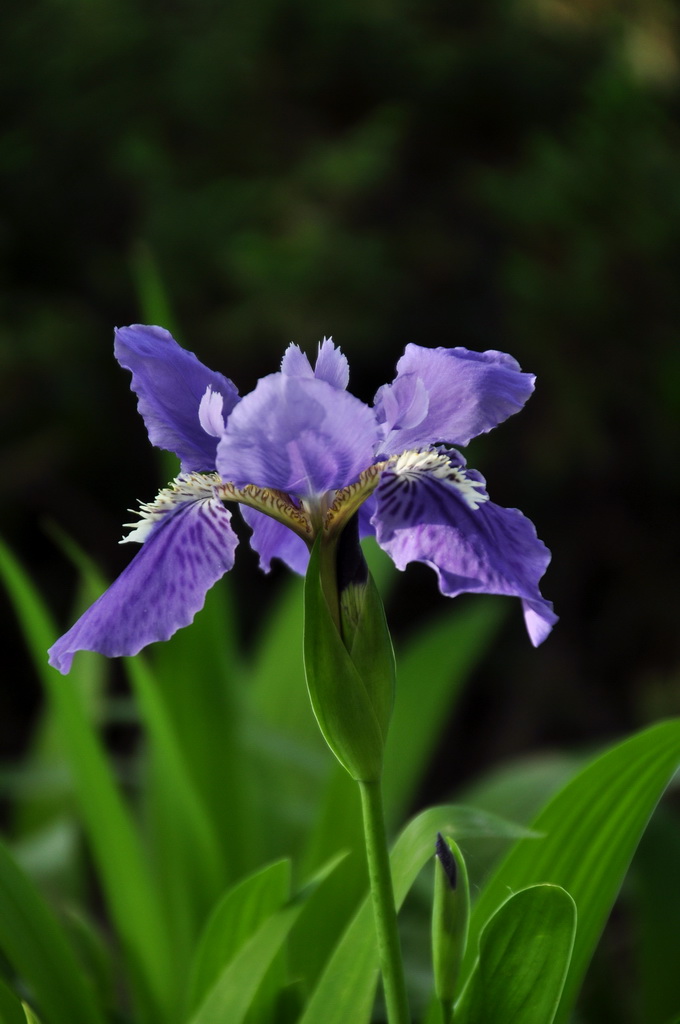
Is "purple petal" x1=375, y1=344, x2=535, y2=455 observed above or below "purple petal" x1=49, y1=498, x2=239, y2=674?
above

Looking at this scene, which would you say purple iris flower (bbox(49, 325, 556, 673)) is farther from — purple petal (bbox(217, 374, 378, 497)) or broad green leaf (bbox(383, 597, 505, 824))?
broad green leaf (bbox(383, 597, 505, 824))

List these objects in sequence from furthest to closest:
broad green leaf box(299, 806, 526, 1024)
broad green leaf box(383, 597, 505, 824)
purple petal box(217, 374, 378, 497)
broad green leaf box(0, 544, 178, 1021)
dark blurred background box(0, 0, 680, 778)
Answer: dark blurred background box(0, 0, 680, 778)
broad green leaf box(383, 597, 505, 824)
broad green leaf box(0, 544, 178, 1021)
broad green leaf box(299, 806, 526, 1024)
purple petal box(217, 374, 378, 497)

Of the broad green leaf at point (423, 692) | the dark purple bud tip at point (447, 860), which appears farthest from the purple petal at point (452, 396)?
the broad green leaf at point (423, 692)

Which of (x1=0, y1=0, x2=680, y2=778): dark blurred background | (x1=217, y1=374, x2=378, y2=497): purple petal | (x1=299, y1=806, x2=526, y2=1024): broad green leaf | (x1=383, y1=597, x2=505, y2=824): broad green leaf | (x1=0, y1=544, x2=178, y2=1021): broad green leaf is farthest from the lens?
(x1=0, y1=0, x2=680, y2=778): dark blurred background

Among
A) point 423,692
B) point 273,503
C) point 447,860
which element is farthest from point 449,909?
point 423,692

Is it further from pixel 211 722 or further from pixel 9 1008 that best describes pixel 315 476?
pixel 211 722

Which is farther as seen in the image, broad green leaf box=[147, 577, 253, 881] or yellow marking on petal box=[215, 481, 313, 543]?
broad green leaf box=[147, 577, 253, 881]

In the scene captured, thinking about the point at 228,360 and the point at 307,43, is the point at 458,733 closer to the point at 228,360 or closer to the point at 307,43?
the point at 228,360

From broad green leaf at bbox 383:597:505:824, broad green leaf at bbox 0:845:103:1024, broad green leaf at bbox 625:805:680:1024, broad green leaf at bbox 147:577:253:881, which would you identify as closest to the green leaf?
broad green leaf at bbox 147:577:253:881
